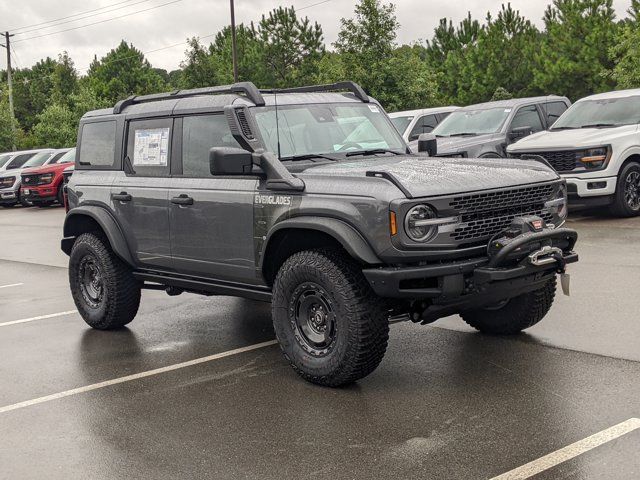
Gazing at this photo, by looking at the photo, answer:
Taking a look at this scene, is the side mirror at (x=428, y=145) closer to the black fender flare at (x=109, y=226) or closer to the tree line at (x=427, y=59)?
the black fender flare at (x=109, y=226)

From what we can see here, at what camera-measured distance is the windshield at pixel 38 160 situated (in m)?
29.0

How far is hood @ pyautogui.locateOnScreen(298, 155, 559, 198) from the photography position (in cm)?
544

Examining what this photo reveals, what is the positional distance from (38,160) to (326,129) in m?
24.5

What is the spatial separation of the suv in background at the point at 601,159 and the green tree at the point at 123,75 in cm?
5903

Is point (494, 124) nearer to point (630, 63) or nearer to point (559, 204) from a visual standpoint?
point (559, 204)

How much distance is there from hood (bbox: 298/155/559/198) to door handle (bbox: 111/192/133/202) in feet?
6.52

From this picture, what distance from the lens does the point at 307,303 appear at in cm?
589

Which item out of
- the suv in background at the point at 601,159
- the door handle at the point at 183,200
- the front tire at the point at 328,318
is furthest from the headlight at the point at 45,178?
the front tire at the point at 328,318

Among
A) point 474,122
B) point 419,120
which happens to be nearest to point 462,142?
point 474,122

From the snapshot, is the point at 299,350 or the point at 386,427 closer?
the point at 386,427

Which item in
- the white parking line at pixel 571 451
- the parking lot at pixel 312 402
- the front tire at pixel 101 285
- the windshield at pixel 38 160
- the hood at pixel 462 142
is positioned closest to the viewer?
the white parking line at pixel 571 451

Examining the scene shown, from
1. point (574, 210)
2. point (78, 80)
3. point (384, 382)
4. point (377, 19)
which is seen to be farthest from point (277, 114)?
point (78, 80)

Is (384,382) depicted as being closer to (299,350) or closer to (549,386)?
(299,350)

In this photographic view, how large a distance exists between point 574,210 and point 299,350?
10554 mm
